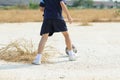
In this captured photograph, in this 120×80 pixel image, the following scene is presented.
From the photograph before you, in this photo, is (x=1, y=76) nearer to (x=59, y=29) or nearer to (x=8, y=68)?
(x=8, y=68)

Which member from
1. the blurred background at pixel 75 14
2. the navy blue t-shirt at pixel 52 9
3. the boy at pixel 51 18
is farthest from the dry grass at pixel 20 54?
the blurred background at pixel 75 14

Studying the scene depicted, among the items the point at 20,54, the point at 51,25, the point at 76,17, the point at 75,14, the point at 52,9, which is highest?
the point at 52,9

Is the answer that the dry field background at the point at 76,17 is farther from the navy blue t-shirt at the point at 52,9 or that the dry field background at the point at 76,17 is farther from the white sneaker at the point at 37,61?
the white sneaker at the point at 37,61

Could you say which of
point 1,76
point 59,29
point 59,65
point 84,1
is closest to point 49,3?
point 59,29

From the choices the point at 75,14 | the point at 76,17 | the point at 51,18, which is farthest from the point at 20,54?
the point at 75,14

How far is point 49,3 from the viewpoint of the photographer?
785 cm

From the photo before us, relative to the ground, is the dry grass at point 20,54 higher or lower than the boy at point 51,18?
lower

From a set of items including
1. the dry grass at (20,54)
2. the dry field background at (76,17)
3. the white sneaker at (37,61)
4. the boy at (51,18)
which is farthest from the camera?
the dry field background at (76,17)

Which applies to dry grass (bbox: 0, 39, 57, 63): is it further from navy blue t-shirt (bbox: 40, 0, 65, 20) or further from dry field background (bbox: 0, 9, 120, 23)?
dry field background (bbox: 0, 9, 120, 23)

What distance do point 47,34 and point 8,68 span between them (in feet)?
3.59

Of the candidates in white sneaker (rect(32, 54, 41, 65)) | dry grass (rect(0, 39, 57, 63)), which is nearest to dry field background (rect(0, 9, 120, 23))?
dry grass (rect(0, 39, 57, 63))

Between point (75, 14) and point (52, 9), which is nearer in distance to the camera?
point (52, 9)

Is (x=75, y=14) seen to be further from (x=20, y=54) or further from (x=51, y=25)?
(x=51, y=25)

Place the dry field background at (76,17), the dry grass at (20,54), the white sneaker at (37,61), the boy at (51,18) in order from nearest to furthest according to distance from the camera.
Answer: the white sneaker at (37,61) → the boy at (51,18) → the dry grass at (20,54) → the dry field background at (76,17)
